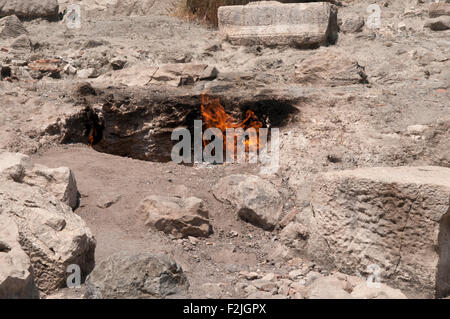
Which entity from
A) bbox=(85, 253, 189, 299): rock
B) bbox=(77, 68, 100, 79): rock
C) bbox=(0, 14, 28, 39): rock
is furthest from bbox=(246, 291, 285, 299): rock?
bbox=(0, 14, 28, 39): rock

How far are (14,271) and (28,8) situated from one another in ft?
20.7

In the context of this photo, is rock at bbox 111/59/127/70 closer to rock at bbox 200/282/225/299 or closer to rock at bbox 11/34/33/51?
rock at bbox 11/34/33/51

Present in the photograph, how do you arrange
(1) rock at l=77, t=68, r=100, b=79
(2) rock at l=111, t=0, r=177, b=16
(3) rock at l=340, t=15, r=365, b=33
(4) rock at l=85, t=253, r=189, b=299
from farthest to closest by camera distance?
1. (2) rock at l=111, t=0, r=177, b=16
2. (3) rock at l=340, t=15, r=365, b=33
3. (1) rock at l=77, t=68, r=100, b=79
4. (4) rock at l=85, t=253, r=189, b=299

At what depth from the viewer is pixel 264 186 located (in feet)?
14.8

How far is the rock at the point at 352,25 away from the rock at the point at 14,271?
17.4 feet

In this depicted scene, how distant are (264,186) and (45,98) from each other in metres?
2.59

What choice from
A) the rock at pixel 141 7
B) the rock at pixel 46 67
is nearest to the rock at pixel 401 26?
the rock at pixel 141 7

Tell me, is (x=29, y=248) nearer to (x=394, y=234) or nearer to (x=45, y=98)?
(x=394, y=234)

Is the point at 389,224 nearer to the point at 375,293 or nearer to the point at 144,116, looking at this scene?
the point at 375,293

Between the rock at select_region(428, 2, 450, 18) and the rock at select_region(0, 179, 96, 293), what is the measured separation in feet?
17.8

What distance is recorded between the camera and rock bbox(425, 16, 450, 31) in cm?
662

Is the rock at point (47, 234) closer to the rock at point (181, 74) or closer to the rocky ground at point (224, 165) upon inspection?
the rocky ground at point (224, 165)

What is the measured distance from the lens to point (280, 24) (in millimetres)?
6902
